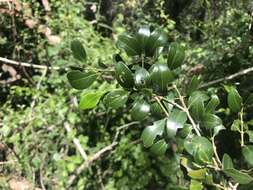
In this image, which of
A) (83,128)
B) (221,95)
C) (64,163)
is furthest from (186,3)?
(64,163)

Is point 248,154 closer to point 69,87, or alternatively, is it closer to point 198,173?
point 198,173

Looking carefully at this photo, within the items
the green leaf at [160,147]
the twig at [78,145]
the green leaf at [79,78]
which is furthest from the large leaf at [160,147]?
the twig at [78,145]

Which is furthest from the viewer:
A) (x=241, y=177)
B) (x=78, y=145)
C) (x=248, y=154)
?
(x=78, y=145)

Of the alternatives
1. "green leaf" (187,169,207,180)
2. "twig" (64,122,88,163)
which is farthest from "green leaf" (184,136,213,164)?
"twig" (64,122,88,163)

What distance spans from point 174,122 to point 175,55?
0.17 meters

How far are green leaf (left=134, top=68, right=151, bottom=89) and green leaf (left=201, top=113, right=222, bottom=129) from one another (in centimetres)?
17

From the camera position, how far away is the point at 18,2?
273 centimetres

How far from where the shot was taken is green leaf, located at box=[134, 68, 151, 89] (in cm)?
114

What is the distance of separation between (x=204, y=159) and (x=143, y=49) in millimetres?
307

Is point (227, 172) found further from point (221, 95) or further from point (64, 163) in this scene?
point (64, 163)

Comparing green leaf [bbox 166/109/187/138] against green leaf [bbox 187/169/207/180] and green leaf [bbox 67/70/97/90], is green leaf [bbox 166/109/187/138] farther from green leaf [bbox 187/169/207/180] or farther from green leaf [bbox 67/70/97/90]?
green leaf [bbox 67/70/97/90]

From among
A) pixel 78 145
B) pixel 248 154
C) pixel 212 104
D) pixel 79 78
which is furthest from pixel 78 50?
pixel 78 145

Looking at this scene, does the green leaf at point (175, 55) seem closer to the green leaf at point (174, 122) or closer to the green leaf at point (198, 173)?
the green leaf at point (174, 122)

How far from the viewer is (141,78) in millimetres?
1140
